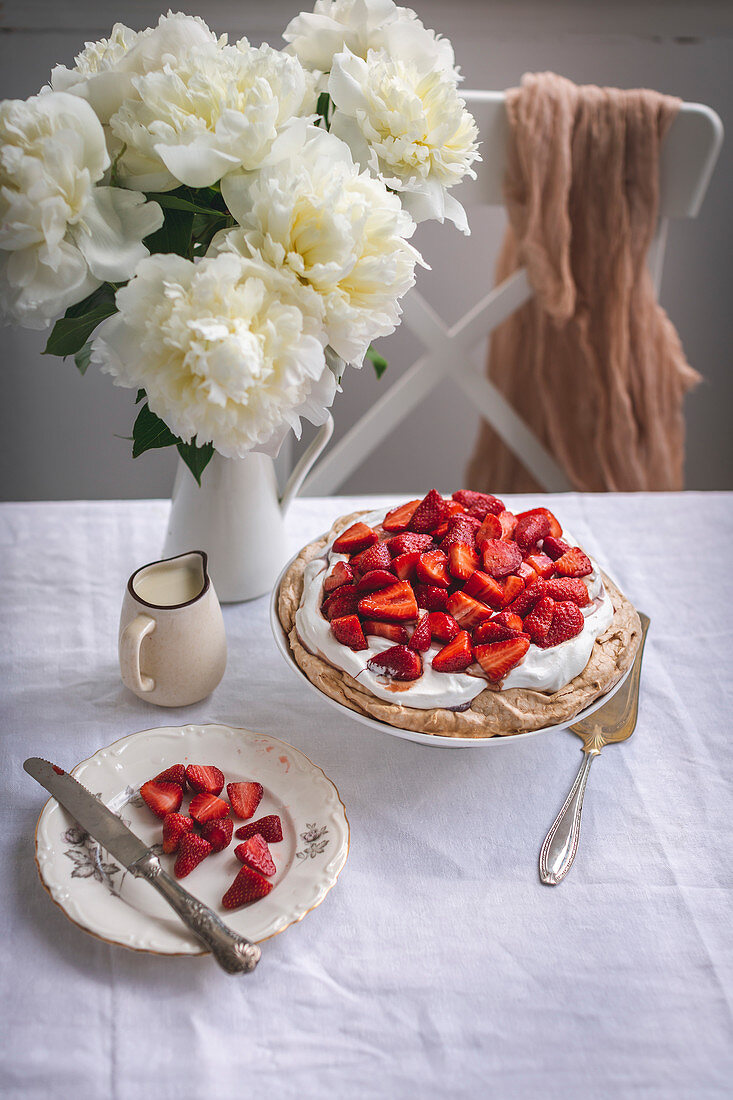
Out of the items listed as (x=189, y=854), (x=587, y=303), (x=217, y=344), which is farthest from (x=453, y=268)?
(x=189, y=854)

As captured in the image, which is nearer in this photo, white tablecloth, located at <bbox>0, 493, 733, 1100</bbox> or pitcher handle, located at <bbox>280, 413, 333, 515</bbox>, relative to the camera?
white tablecloth, located at <bbox>0, 493, 733, 1100</bbox>

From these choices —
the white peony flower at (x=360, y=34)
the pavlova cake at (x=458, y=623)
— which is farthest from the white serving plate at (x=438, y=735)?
the white peony flower at (x=360, y=34)

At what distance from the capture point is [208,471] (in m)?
0.94

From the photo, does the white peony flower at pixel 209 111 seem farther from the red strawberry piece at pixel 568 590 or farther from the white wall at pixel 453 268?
the white wall at pixel 453 268

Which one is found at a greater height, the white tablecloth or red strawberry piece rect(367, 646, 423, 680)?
red strawberry piece rect(367, 646, 423, 680)

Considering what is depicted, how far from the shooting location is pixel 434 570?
0.87 meters

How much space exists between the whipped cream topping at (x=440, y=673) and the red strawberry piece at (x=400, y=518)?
0.13 metres

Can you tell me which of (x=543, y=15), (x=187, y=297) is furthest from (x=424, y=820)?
(x=543, y=15)

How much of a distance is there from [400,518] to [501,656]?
240mm

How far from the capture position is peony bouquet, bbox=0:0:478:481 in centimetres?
64

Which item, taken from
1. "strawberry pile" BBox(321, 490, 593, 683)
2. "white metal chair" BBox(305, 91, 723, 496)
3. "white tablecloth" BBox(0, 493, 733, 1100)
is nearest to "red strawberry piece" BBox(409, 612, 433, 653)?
"strawberry pile" BBox(321, 490, 593, 683)

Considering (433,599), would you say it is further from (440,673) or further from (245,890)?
(245,890)

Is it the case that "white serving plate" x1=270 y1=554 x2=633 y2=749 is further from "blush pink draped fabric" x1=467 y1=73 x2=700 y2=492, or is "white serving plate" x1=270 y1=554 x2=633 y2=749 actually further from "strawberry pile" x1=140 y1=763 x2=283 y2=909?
"blush pink draped fabric" x1=467 y1=73 x2=700 y2=492

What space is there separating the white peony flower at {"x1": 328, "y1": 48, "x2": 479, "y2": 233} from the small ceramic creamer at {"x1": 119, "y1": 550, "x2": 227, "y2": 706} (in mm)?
404
